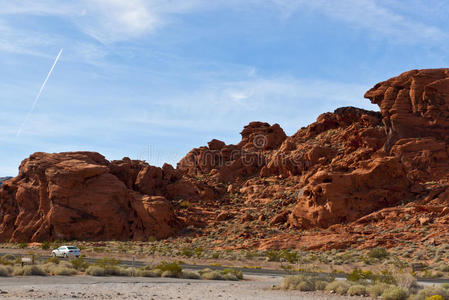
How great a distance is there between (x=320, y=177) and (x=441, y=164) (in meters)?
14.0

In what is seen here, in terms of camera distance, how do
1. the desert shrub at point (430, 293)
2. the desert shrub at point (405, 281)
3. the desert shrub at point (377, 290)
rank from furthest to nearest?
the desert shrub at point (405, 281)
the desert shrub at point (377, 290)
the desert shrub at point (430, 293)

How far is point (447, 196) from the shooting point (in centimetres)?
4391

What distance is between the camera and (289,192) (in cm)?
5984

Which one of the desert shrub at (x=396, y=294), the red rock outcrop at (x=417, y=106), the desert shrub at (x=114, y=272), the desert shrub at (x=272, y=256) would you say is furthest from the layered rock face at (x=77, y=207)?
the desert shrub at (x=396, y=294)

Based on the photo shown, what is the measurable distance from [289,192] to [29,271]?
40763 mm

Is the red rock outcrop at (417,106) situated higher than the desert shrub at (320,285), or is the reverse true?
the red rock outcrop at (417,106)

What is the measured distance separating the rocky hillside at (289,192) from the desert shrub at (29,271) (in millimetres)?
23443

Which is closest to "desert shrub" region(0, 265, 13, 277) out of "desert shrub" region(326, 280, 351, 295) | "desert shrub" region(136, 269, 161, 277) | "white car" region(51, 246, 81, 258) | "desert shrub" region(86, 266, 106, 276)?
"desert shrub" region(86, 266, 106, 276)

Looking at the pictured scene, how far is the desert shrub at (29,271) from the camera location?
23141mm

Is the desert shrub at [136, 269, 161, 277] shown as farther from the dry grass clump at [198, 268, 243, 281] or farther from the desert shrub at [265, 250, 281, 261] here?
the desert shrub at [265, 250, 281, 261]

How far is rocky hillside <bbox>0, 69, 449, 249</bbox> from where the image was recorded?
144 ft

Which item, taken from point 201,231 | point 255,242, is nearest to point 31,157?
point 201,231

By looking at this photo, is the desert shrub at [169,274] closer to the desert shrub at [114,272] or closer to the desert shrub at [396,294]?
the desert shrub at [114,272]

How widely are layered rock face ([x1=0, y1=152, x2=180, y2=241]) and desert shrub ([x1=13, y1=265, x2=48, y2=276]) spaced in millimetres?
30343
